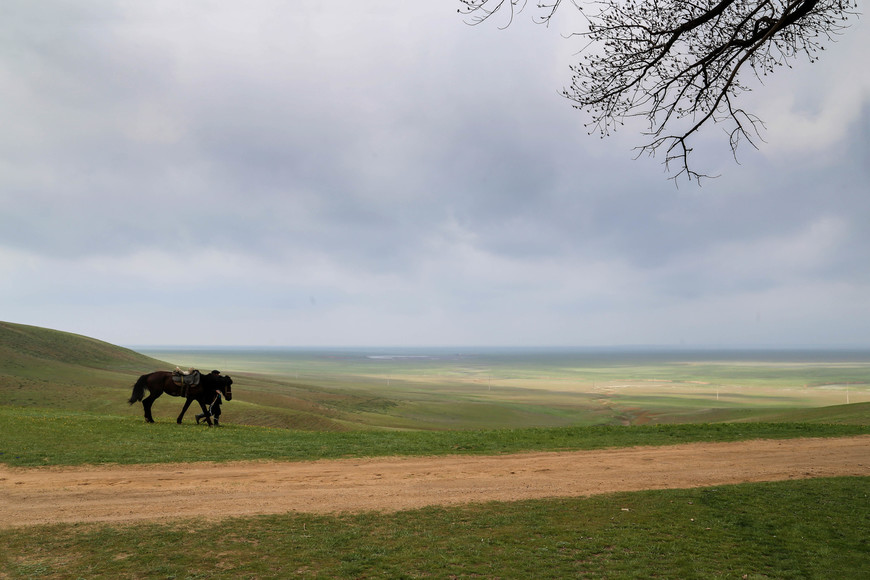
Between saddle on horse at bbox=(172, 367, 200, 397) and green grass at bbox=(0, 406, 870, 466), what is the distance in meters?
1.64

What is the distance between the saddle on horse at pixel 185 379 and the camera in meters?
23.2

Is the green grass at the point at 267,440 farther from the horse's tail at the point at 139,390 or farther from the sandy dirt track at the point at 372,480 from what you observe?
the horse's tail at the point at 139,390

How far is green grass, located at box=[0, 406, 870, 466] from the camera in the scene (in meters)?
16.4

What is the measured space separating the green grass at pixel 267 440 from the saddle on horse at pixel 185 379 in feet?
5.38

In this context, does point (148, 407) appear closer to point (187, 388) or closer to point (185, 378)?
point (187, 388)

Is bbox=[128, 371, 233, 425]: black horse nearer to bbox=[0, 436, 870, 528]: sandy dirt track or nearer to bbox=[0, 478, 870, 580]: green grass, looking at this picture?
bbox=[0, 436, 870, 528]: sandy dirt track

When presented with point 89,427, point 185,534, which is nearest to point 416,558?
point 185,534

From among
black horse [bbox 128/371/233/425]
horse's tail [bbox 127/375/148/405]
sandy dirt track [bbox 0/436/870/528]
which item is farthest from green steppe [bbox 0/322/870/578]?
horse's tail [bbox 127/375/148/405]

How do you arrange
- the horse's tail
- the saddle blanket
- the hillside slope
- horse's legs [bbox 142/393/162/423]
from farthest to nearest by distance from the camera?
→ the hillside slope < the horse's tail < the saddle blanket < horse's legs [bbox 142/393/162/423]

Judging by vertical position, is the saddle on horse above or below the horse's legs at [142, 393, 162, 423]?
above

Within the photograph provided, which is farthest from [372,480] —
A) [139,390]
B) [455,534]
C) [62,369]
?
[62,369]

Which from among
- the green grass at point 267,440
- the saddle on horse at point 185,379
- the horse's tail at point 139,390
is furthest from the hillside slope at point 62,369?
the saddle on horse at point 185,379

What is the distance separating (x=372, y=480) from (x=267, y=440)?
290 inches

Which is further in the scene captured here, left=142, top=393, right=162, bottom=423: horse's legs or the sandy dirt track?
left=142, top=393, right=162, bottom=423: horse's legs
